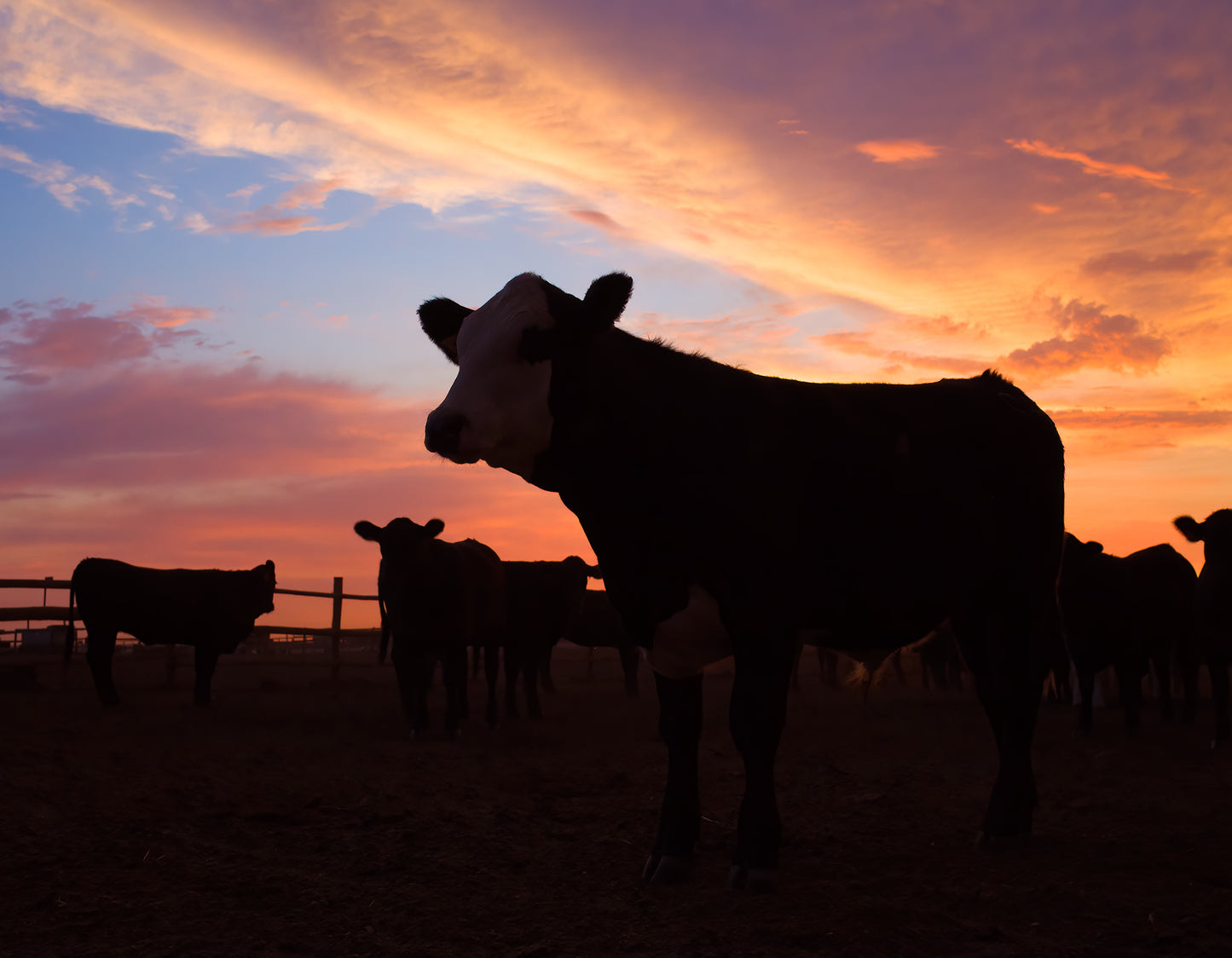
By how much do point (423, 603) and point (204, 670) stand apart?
12.7 feet

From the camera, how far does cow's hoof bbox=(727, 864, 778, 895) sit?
3.93 metres

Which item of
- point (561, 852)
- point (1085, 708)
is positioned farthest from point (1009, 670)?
point (1085, 708)

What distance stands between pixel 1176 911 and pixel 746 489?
2.20m

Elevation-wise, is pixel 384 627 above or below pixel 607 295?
below

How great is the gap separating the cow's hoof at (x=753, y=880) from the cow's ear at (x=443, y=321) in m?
2.60

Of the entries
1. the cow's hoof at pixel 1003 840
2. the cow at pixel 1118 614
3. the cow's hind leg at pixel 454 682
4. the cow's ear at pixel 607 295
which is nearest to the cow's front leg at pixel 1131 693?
the cow at pixel 1118 614

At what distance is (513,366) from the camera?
165 inches

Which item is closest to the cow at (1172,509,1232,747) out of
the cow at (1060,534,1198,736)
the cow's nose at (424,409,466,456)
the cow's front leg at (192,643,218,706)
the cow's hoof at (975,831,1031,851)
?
the cow at (1060,534,1198,736)

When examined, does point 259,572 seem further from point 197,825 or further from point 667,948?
Result: point 667,948

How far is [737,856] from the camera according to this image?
4.05 meters

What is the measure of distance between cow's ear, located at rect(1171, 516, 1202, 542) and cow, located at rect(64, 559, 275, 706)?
11.2 metres

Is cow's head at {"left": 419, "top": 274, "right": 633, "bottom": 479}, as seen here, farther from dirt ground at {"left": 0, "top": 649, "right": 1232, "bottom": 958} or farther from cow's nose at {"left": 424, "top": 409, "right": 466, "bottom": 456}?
dirt ground at {"left": 0, "top": 649, "right": 1232, "bottom": 958}

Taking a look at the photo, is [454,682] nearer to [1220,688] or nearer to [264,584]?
[264,584]

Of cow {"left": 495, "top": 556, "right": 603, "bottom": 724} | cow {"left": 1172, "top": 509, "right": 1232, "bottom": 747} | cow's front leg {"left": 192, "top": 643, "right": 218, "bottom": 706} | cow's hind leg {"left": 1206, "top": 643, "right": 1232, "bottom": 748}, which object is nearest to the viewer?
cow's hind leg {"left": 1206, "top": 643, "right": 1232, "bottom": 748}
